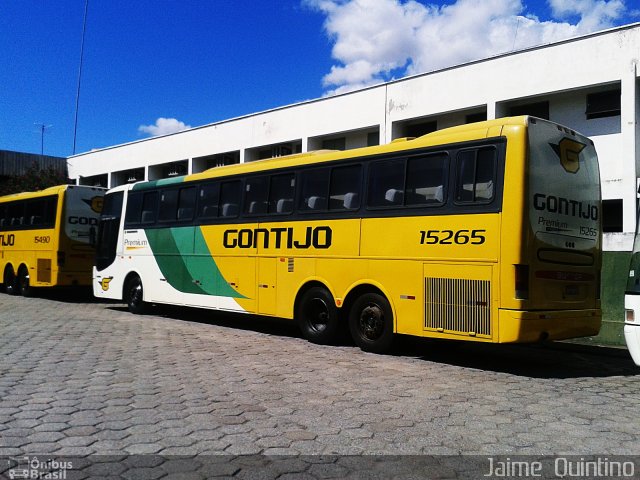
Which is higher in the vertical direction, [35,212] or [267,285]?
[35,212]

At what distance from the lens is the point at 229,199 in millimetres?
12055

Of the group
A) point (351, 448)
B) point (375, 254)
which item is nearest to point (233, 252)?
point (375, 254)

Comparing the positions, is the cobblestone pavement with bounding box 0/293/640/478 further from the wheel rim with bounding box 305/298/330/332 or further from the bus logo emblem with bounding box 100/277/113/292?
the bus logo emblem with bounding box 100/277/113/292

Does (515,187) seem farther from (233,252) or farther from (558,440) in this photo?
(233,252)

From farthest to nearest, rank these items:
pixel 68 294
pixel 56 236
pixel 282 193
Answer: pixel 68 294, pixel 56 236, pixel 282 193

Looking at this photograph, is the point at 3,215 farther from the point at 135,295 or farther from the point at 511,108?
the point at 511,108

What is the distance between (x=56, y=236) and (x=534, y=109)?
15461mm

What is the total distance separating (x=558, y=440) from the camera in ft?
15.8

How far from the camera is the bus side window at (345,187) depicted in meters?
9.56

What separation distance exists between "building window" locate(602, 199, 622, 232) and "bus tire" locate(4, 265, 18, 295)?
19265mm

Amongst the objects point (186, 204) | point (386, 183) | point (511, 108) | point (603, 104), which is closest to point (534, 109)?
point (511, 108)

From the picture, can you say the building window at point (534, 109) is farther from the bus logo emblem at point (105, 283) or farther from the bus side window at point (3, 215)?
the bus side window at point (3, 215)

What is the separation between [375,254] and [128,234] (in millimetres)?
Result: 8067

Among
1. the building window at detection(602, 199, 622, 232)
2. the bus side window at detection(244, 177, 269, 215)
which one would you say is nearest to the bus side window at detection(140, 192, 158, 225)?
the bus side window at detection(244, 177, 269, 215)
